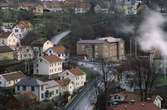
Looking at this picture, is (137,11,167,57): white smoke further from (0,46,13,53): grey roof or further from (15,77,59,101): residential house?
(15,77,59,101): residential house

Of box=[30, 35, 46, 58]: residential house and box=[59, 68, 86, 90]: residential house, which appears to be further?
box=[30, 35, 46, 58]: residential house

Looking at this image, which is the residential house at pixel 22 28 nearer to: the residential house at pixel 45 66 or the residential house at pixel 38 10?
the residential house at pixel 38 10

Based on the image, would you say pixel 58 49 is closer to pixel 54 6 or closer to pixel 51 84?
pixel 51 84

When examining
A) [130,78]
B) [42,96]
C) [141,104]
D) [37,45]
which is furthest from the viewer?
[37,45]

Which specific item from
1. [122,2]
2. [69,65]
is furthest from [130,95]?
[122,2]

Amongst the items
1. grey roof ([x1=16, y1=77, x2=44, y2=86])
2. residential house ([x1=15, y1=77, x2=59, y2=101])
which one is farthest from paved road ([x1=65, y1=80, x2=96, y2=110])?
grey roof ([x1=16, y1=77, x2=44, y2=86])

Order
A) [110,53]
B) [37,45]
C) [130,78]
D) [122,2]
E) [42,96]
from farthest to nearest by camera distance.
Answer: [122,2] → [110,53] → [37,45] → [130,78] → [42,96]

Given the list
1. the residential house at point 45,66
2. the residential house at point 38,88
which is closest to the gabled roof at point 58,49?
the residential house at point 45,66

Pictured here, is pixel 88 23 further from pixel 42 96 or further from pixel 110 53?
pixel 42 96
